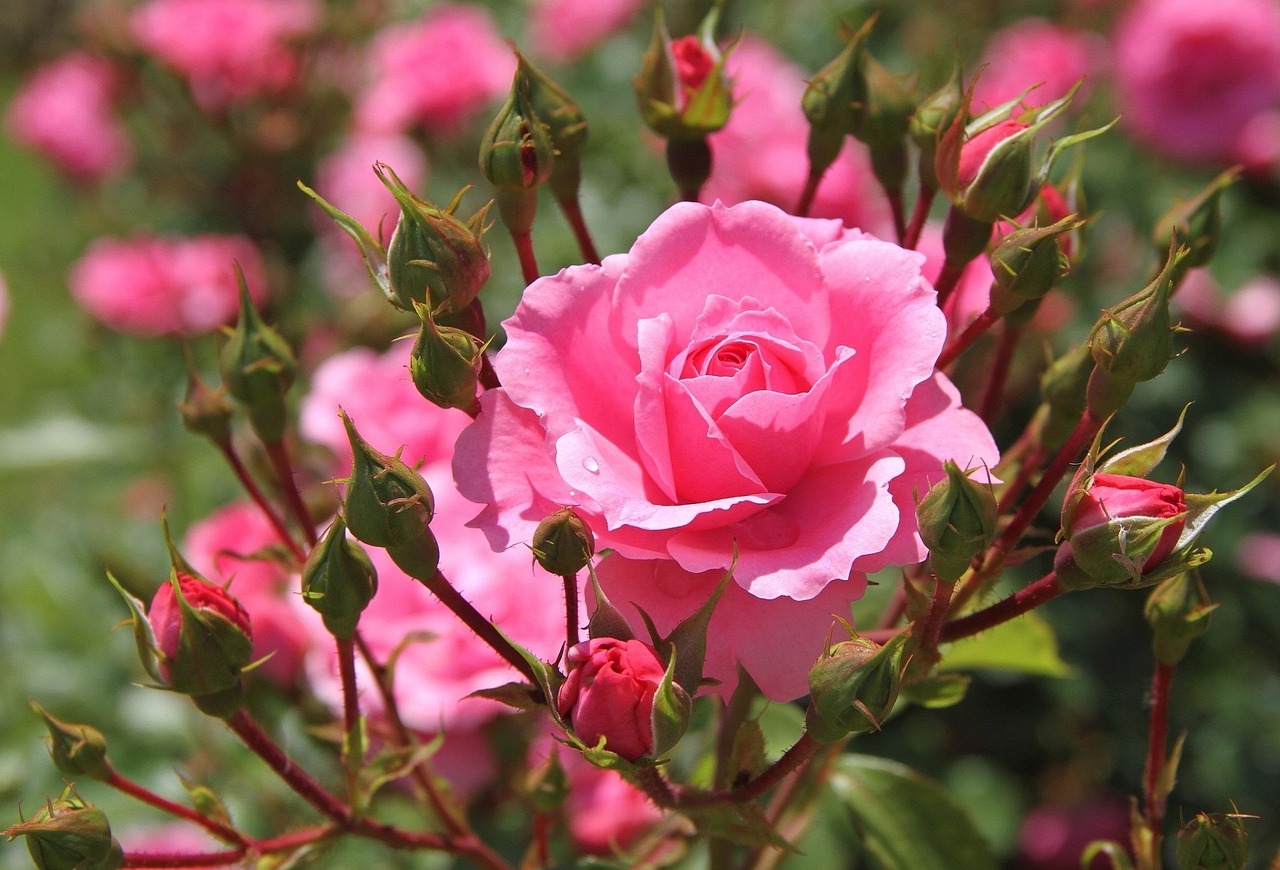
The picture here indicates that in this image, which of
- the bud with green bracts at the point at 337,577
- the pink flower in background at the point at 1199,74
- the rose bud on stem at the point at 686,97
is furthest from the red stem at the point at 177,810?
the pink flower in background at the point at 1199,74

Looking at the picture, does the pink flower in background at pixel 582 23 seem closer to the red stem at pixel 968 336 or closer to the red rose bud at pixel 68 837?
the red stem at pixel 968 336

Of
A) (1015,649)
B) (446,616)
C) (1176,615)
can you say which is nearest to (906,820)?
(1015,649)

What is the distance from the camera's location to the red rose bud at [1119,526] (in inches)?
32.8

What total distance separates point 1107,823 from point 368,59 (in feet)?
8.24

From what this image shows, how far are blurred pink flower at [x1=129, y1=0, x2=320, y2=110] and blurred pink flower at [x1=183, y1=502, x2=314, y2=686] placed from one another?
141 cm

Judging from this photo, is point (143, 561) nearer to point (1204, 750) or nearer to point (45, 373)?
point (1204, 750)

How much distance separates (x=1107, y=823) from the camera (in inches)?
91.3

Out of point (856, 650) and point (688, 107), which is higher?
point (688, 107)

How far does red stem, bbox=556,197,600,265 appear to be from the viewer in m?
1.15

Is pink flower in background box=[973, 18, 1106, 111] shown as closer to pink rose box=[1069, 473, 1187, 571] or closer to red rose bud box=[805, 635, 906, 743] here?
pink rose box=[1069, 473, 1187, 571]

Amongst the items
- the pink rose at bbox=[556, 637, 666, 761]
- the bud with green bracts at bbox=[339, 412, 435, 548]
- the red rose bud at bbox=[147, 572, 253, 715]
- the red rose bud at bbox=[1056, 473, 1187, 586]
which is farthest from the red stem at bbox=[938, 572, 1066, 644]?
the red rose bud at bbox=[147, 572, 253, 715]

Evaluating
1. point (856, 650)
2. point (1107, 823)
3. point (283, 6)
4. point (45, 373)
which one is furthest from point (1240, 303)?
point (45, 373)

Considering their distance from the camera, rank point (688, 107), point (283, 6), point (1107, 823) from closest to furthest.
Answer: point (688, 107)
point (1107, 823)
point (283, 6)

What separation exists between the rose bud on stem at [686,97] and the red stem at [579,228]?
0.11 metres
